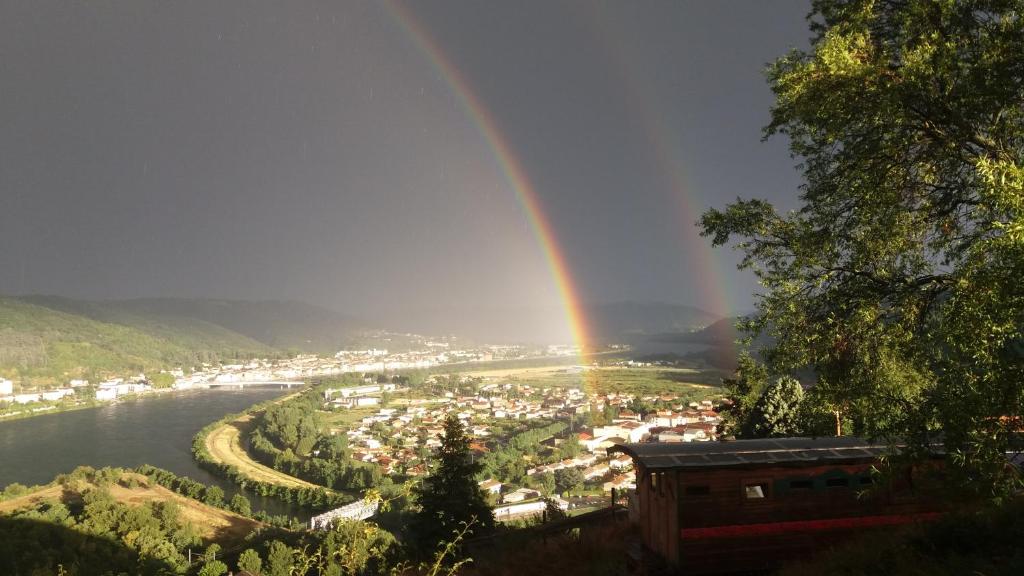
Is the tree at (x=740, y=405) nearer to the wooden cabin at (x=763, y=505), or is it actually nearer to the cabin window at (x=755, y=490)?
the wooden cabin at (x=763, y=505)

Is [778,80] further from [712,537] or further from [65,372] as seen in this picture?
[65,372]

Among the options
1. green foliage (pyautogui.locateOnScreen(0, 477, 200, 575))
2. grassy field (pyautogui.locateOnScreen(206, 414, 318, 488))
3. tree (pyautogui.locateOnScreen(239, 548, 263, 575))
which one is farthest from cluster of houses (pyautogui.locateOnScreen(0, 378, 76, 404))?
tree (pyautogui.locateOnScreen(239, 548, 263, 575))

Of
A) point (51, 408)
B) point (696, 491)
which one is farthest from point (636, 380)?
point (51, 408)

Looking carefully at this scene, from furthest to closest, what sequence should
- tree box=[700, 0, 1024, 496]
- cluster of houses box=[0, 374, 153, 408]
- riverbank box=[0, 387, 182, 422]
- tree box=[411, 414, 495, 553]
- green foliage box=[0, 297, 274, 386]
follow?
green foliage box=[0, 297, 274, 386] < cluster of houses box=[0, 374, 153, 408] < riverbank box=[0, 387, 182, 422] < tree box=[411, 414, 495, 553] < tree box=[700, 0, 1024, 496]

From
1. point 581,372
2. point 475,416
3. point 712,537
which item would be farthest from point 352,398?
point 712,537

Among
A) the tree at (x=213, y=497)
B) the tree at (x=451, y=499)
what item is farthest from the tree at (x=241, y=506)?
the tree at (x=451, y=499)

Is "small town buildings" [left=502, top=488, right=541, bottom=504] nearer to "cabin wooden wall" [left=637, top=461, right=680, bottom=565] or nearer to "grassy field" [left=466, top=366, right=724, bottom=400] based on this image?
"cabin wooden wall" [left=637, top=461, right=680, bottom=565]
